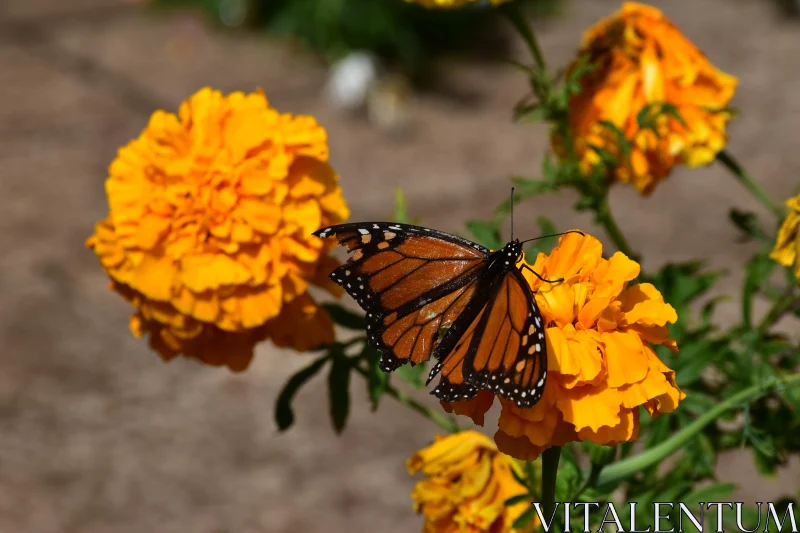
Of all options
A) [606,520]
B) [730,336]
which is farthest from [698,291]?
[606,520]

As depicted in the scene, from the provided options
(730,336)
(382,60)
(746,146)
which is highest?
(382,60)

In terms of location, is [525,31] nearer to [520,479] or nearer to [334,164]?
[520,479]

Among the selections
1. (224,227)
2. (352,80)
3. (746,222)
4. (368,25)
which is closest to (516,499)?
(224,227)

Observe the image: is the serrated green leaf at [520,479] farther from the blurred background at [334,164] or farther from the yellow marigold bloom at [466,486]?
the blurred background at [334,164]

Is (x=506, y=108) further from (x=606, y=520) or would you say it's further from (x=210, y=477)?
(x=606, y=520)

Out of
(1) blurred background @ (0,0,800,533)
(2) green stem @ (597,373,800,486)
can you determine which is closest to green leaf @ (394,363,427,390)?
(2) green stem @ (597,373,800,486)

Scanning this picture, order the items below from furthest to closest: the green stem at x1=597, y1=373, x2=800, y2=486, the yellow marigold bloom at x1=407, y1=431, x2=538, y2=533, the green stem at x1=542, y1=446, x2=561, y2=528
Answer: the yellow marigold bloom at x1=407, y1=431, x2=538, y2=533, the green stem at x1=597, y1=373, x2=800, y2=486, the green stem at x1=542, y1=446, x2=561, y2=528

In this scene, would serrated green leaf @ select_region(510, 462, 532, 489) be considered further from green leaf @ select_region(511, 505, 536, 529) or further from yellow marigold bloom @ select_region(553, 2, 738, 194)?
yellow marigold bloom @ select_region(553, 2, 738, 194)
